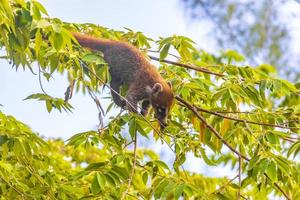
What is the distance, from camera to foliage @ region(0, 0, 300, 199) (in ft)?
8.59

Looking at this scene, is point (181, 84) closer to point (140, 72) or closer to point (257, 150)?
point (257, 150)

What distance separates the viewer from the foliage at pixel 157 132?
8.59 ft

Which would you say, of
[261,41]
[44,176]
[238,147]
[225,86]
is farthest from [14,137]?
[261,41]

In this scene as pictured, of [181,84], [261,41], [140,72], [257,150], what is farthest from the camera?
[261,41]

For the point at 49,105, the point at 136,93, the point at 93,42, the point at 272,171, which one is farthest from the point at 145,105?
the point at 272,171

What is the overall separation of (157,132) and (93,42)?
137 cm

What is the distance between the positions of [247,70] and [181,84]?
448 mm

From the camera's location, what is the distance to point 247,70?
335 cm

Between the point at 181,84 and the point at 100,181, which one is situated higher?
the point at 181,84

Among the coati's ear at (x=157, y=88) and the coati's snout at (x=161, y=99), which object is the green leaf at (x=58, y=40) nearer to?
the coati's snout at (x=161, y=99)

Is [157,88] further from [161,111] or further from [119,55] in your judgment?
A: [119,55]

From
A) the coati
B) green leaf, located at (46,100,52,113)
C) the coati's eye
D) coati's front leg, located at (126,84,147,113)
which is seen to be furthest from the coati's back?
green leaf, located at (46,100,52,113)

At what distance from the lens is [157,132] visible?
9.12 feet

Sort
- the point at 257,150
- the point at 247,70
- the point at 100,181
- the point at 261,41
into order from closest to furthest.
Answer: the point at 100,181
the point at 257,150
the point at 247,70
the point at 261,41
